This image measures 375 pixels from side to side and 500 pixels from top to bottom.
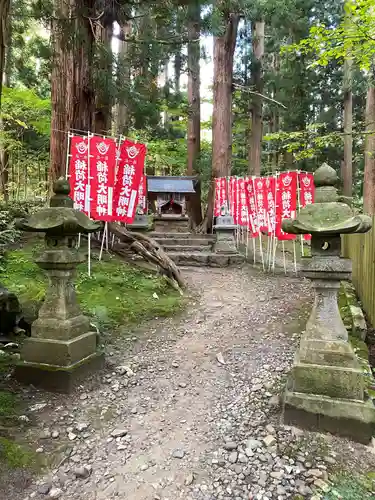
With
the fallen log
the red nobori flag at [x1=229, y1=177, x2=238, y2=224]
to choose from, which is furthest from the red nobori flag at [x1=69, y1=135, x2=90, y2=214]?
the red nobori flag at [x1=229, y1=177, x2=238, y2=224]

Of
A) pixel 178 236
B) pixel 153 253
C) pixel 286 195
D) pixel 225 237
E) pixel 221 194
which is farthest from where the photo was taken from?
pixel 178 236

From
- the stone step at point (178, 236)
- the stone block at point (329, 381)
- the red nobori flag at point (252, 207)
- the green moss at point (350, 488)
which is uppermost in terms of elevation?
the red nobori flag at point (252, 207)

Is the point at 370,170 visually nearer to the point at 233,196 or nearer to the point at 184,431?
the point at 233,196

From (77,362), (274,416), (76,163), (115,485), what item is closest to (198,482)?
(115,485)

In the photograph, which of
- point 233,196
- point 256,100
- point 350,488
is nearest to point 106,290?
point 350,488

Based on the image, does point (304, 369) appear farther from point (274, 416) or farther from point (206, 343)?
point (206, 343)

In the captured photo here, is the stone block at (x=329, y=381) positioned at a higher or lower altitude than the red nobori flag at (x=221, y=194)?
lower

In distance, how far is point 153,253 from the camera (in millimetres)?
8102

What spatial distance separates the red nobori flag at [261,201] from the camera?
29.6ft

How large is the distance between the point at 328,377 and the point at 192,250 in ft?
27.9

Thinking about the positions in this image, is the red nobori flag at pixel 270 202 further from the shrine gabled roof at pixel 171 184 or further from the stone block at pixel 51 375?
the stone block at pixel 51 375

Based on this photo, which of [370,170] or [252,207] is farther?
[370,170]

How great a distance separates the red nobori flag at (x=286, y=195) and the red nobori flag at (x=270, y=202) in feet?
0.52

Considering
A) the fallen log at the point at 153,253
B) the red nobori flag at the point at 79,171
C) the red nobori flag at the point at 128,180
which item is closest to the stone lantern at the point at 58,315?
the red nobori flag at the point at 79,171
